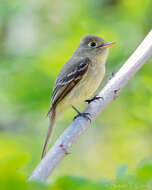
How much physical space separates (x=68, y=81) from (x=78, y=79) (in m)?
0.12

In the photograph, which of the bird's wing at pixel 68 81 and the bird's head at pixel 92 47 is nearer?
the bird's wing at pixel 68 81

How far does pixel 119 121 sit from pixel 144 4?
169 cm

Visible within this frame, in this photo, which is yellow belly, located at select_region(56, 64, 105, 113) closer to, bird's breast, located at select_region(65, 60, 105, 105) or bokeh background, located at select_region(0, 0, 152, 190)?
bird's breast, located at select_region(65, 60, 105, 105)

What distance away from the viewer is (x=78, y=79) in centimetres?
436

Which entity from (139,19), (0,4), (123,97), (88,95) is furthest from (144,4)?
(0,4)

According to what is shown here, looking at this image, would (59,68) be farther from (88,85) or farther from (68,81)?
(88,85)

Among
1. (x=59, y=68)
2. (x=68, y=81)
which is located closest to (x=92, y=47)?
(x=59, y=68)

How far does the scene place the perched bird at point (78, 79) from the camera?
4.24 meters

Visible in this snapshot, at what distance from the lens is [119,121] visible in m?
5.43

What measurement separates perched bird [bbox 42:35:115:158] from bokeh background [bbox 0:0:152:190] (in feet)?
0.67

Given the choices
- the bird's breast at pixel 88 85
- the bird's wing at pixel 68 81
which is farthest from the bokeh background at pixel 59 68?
the bird's breast at pixel 88 85

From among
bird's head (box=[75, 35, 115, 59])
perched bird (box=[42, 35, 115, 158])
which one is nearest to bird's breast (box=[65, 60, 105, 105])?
perched bird (box=[42, 35, 115, 158])

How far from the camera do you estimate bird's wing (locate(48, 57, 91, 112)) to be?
14.0ft

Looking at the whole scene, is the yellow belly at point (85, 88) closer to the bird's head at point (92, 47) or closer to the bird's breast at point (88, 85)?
the bird's breast at point (88, 85)
